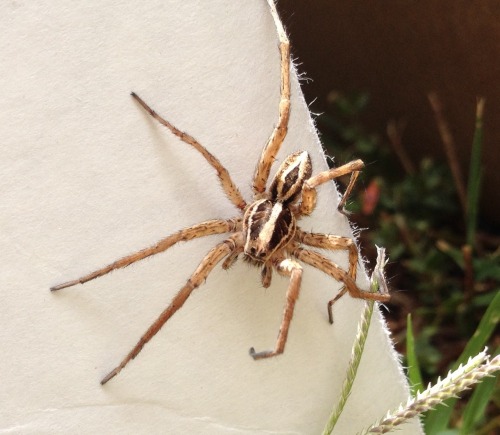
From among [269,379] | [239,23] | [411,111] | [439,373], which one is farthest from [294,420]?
[411,111]

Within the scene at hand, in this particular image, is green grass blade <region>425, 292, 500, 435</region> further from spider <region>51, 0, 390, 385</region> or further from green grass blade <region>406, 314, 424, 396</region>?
spider <region>51, 0, 390, 385</region>

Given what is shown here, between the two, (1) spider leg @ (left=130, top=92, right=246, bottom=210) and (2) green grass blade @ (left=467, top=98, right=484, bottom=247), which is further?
(2) green grass blade @ (left=467, top=98, right=484, bottom=247)

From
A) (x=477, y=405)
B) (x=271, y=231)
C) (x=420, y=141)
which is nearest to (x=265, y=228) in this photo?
(x=271, y=231)

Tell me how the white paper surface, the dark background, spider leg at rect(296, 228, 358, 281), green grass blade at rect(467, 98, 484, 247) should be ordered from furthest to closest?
the dark background → green grass blade at rect(467, 98, 484, 247) → spider leg at rect(296, 228, 358, 281) → the white paper surface

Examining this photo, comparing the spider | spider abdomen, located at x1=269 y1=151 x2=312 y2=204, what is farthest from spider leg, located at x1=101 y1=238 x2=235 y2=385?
spider abdomen, located at x1=269 y1=151 x2=312 y2=204

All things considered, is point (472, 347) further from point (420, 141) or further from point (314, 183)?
point (420, 141)

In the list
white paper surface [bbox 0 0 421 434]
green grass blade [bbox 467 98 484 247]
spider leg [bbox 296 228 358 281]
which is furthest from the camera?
green grass blade [bbox 467 98 484 247]
